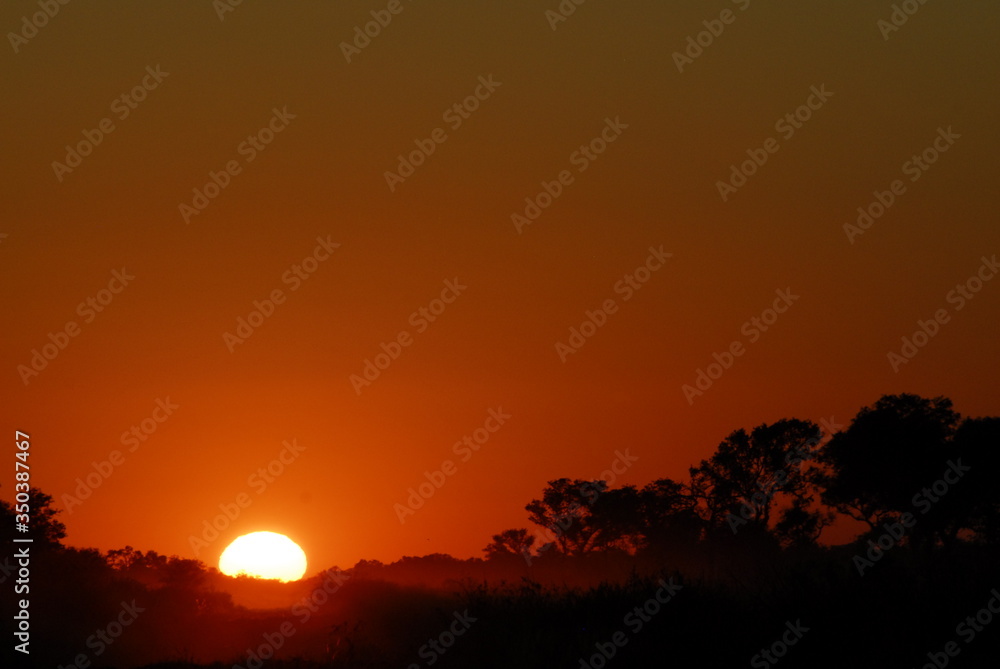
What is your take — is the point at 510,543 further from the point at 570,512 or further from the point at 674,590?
the point at 674,590

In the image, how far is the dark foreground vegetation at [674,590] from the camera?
650 inches

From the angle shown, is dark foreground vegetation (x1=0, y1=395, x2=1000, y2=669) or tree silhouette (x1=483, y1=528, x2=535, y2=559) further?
tree silhouette (x1=483, y1=528, x2=535, y2=559)

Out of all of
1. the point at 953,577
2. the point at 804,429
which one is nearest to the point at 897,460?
the point at 804,429

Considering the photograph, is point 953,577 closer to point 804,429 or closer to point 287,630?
point 287,630

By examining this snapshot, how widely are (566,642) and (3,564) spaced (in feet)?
90.4

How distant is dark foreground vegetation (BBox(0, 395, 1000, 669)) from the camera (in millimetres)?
16516

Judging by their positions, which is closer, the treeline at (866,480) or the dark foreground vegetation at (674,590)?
the dark foreground vegetation at (674,590)

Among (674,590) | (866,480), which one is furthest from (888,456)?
(674,590)

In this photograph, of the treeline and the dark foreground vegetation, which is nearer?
the dark foreground vegetation

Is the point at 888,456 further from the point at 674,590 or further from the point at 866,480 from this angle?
the point at 674,590

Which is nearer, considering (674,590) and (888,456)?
(674,590)

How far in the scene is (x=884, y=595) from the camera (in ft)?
55.1

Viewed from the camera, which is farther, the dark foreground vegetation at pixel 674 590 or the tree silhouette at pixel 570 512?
the tree silhouette at pixel 570 512

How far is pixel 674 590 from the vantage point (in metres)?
19.4
